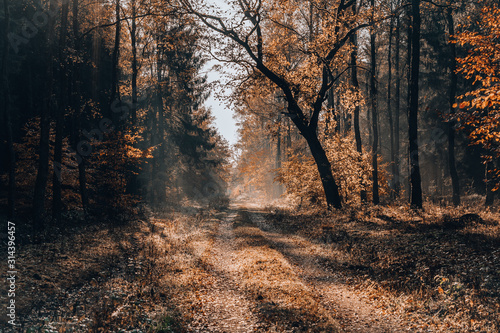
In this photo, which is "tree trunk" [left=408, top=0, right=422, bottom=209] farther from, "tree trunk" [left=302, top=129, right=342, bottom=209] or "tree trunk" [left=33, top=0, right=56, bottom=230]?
"tree trunk" [left=33, top=0, right=56, bottom=230]

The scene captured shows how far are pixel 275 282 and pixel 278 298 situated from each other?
104cm

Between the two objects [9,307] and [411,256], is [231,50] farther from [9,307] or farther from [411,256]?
[9,307]

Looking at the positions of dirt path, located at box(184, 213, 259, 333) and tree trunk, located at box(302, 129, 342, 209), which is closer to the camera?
dirt path, located at box(184, 213, 259, 333)

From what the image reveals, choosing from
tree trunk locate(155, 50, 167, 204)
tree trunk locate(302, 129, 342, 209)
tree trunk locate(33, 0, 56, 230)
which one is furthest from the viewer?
tree trunk locate(155, 50, 167, 204)

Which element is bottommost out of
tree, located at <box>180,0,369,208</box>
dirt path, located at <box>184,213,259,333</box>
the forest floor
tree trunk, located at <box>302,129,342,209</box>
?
dirt path, located at <box>184,213,259,333</box>

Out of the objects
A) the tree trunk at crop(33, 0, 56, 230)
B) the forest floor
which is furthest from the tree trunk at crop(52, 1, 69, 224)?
the forest floor

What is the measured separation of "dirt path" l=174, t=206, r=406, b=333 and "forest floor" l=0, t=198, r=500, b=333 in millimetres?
31

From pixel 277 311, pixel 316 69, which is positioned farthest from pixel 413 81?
pixel 277 311

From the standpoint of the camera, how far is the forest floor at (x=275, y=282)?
20.7 feet

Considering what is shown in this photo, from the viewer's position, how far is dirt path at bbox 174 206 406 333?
638 centimetres

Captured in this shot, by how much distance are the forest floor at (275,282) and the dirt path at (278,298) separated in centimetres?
3

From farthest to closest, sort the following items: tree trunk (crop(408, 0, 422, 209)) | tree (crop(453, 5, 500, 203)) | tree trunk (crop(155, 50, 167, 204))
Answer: tree trunk (crop(155, 50, 167, 204)), tree trunk (crop(408, 0, 422, 209)), tree (crop(453, 5, 500, 203))

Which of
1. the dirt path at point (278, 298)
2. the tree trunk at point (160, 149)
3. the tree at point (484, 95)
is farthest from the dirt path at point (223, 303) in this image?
the tree trunk at point (160, 149)

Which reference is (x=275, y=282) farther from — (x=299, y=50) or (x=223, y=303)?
(x=299, y=50)
